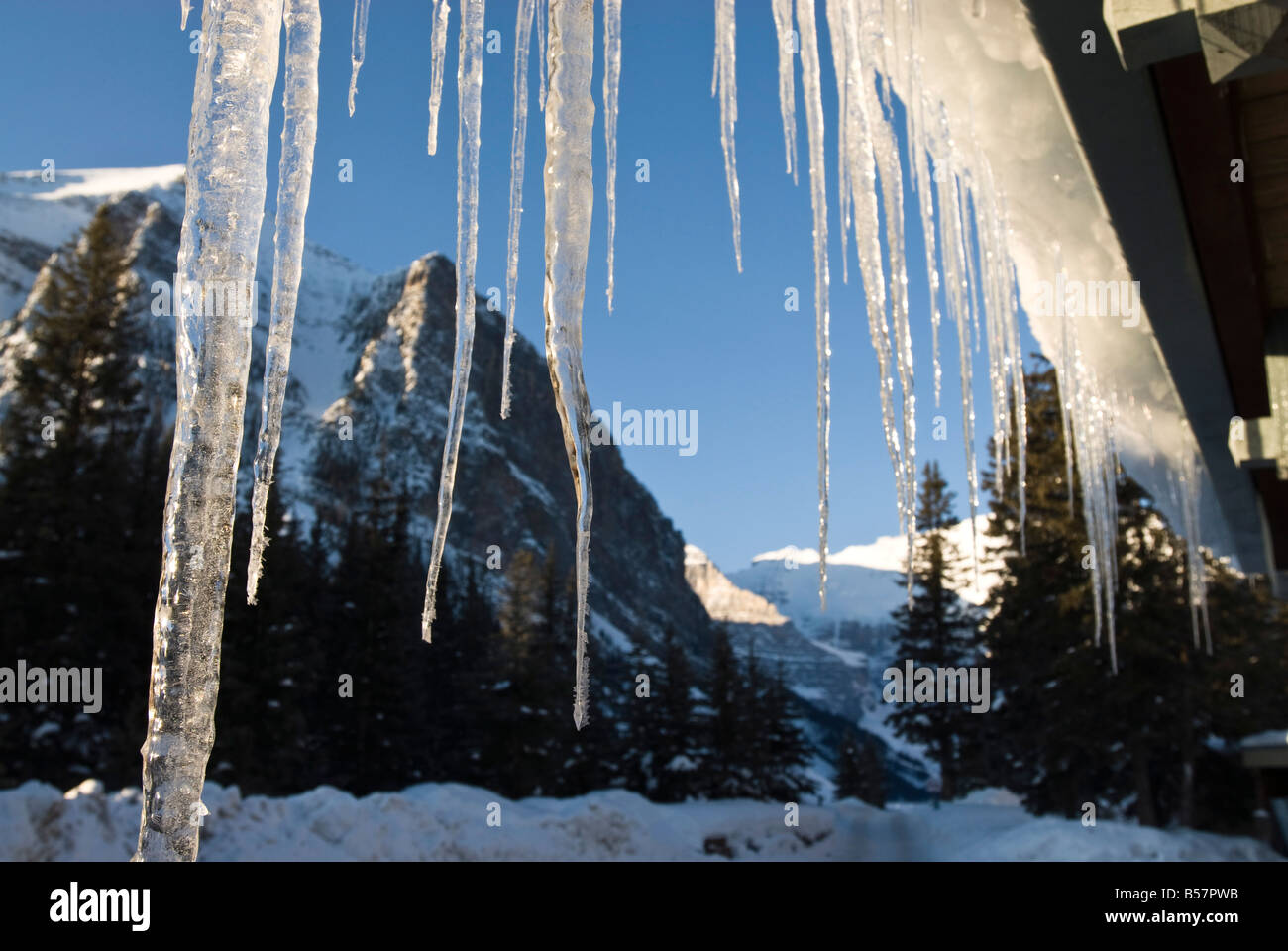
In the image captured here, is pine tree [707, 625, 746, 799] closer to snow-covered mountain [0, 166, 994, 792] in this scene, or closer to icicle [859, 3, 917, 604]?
icicle [859, 3, 917, 604]

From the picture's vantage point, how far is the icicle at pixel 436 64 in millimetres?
2188

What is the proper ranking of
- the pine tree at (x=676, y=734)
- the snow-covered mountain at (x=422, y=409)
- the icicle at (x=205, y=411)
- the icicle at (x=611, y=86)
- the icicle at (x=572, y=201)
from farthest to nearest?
1. the snow-covered mountain at (x=422, y=409)
2. the pine tree at (x=676, y=734)
3. the icicle at (x=611, y=86)
4. the icicle at (x=572, y=201)
5. the icicle at (x=205, y=411)

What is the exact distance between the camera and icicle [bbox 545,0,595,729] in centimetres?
160

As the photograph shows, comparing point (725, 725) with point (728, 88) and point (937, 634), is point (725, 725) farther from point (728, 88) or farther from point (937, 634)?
point (728, 88)

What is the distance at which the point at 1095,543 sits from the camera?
249 inches

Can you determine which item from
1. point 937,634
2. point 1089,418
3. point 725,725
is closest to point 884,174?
point 1089,418

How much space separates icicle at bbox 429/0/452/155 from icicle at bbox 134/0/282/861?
71cm

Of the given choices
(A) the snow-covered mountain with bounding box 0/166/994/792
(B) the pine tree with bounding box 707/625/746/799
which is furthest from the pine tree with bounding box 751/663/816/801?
(A) the snow-covered mountain with bounding box 0/166/994/792

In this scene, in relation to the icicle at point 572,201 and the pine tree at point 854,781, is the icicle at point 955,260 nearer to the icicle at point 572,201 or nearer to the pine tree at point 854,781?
the icicle at point 572,201

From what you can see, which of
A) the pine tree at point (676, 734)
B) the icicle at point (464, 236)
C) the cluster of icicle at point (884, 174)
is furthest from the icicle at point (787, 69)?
the pine tree at point (676, 734)

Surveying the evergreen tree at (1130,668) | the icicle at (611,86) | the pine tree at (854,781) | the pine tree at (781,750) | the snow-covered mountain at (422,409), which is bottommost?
the pine tree at (854,781)

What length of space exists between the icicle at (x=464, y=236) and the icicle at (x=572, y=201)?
263 mm
